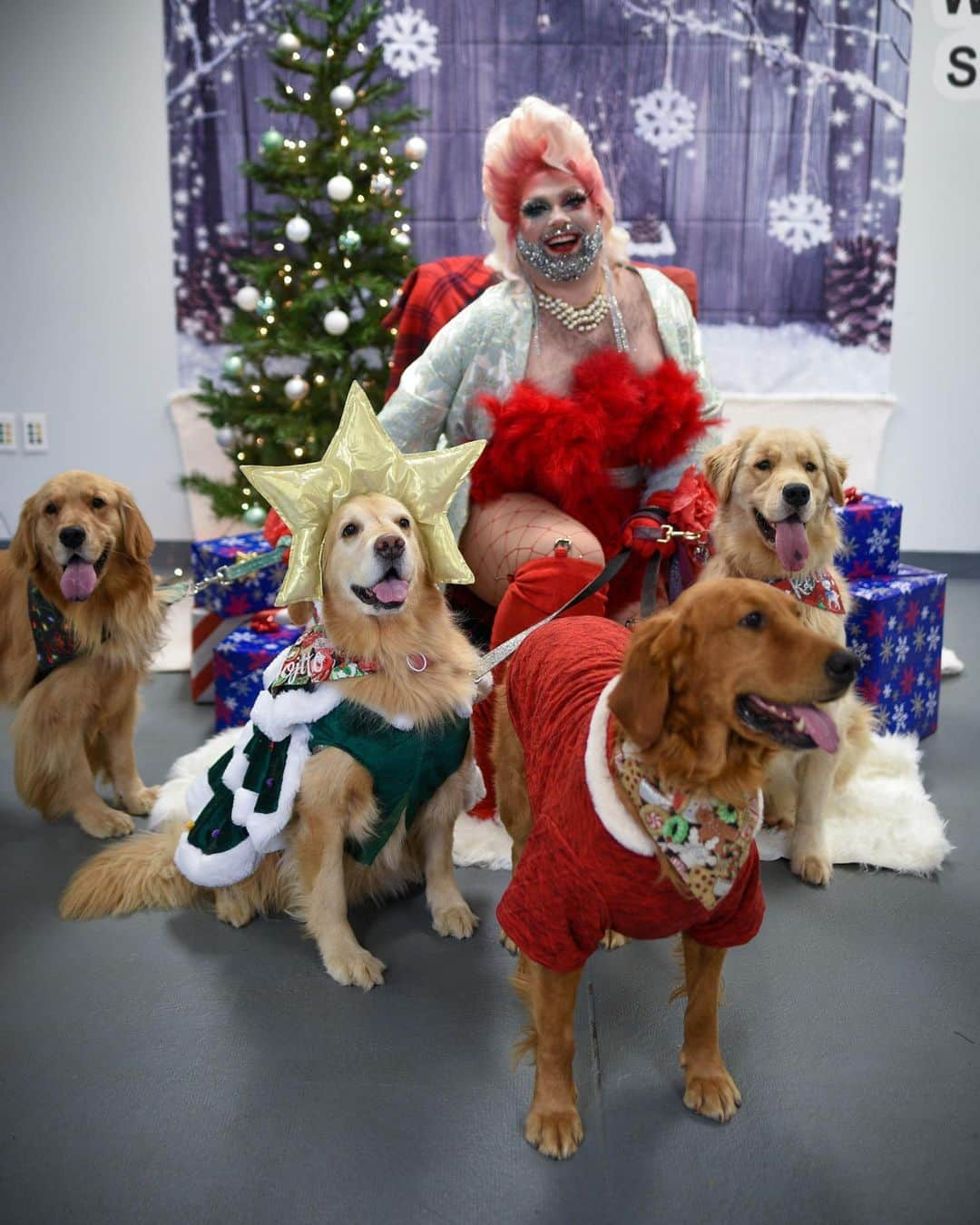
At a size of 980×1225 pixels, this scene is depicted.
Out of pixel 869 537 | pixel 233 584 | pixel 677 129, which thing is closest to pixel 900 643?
pixel 869 537

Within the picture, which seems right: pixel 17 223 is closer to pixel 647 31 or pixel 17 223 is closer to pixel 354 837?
pixel 647 31

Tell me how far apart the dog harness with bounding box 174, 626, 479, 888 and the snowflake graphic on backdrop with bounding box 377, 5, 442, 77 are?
3.61 m

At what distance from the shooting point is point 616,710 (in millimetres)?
1271

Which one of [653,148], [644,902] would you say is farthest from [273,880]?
[653,148]

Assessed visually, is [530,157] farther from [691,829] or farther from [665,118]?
[665,118]

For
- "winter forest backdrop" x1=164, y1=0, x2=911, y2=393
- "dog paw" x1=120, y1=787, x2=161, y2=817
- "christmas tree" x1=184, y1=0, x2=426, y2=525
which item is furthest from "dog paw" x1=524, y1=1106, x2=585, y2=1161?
"winter forest backdrop" x1=164, y1=0, x2=911, y2=393

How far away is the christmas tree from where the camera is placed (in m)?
4.00

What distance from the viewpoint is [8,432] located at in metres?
4.93

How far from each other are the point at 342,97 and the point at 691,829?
3.61m

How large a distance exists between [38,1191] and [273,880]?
772 millimetres

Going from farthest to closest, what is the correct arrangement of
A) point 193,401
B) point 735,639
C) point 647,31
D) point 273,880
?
point 193,401 < point 647,31 < point 273,880 < point 735,639

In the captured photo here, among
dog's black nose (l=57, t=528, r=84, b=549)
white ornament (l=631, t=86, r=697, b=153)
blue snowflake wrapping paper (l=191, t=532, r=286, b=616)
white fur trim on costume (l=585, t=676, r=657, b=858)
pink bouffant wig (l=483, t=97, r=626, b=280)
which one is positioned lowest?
blue snowflake wrapping paper (l=191, t=532, r=286, b=616)

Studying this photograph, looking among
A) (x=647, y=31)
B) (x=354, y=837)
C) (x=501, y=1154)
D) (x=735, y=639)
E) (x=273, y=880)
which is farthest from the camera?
(x=647, y=31)

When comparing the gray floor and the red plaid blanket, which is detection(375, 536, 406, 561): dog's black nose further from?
the red plaid blanket
